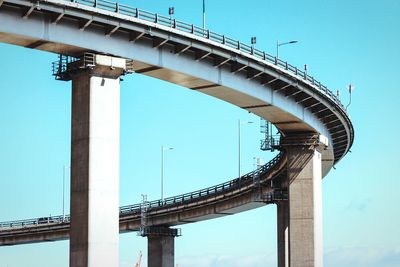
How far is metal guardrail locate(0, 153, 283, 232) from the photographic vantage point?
104500 mm

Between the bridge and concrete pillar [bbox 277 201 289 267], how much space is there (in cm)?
12

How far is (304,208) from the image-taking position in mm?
89438

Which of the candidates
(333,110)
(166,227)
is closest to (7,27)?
(333,110)

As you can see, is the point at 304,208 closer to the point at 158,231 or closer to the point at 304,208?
the point at 304,208

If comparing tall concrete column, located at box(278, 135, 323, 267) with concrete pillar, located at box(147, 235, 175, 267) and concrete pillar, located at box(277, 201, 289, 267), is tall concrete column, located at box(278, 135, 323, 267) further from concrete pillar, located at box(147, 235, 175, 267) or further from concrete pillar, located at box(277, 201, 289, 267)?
concrete pillar, located at box(147, 235, 175, 267)

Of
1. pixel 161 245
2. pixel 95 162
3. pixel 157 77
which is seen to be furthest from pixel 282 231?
pixel 95 162

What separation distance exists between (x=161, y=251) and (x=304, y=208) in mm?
40876

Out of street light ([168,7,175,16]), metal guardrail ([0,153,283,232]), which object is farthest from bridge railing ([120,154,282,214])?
street light ([168,7,175,16])

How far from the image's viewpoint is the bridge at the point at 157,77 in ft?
176

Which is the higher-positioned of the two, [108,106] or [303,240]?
[108,106]

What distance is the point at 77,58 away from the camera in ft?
184

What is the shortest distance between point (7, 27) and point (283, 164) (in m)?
49.2

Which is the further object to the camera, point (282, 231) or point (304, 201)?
Result: point (282, 231)

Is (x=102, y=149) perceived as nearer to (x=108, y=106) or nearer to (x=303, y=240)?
(x=108, y=106)
